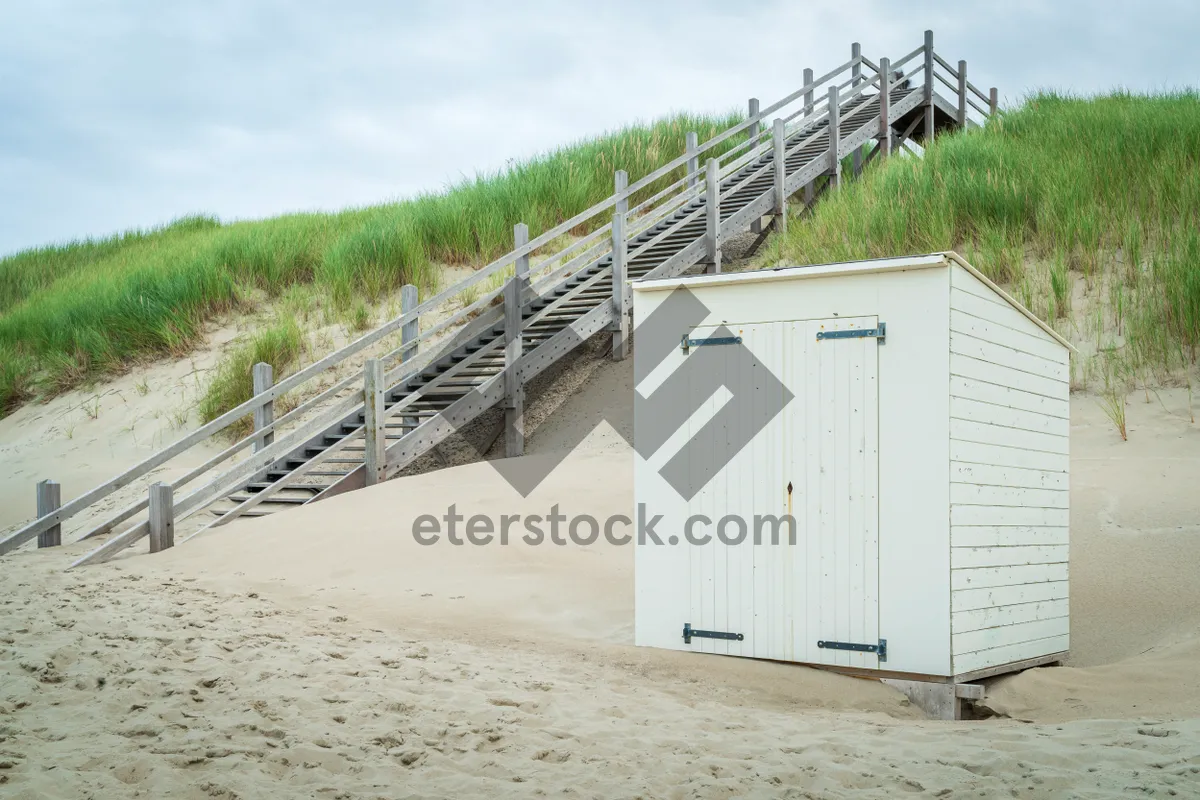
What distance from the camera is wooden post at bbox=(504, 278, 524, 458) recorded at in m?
14.0

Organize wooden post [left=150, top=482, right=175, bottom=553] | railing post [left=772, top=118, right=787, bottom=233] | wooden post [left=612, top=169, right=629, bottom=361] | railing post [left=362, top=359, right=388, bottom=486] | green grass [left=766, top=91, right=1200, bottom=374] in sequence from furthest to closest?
railing post [left=772, top=118, right=787, bottom=233] → wooden post [left=612, top=169, right=629, bottom=361] → green grass [left=766, top=91, right=1200, bottom=374] → railing post [left=362, top=359, right=388, bottom=486] → wooden post [left=150, top=482, right=175, bottom=553]

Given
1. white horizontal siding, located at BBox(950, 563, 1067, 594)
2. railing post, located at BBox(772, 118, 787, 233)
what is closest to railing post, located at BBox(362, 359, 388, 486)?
white horizontal siding, located at BBox(950, 563, 1067, 594)

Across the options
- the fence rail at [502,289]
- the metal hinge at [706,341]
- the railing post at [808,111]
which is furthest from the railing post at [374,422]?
the railing post at [808,111]

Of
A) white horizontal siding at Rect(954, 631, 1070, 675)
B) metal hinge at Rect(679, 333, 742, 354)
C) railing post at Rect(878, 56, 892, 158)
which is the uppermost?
railing post at Rect(878, 56, 892, 158)

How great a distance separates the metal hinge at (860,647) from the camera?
6.30 meters

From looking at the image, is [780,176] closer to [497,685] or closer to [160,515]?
[160,515]

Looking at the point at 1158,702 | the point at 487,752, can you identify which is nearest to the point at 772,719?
the point at 487,752

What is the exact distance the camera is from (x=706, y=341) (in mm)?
6891

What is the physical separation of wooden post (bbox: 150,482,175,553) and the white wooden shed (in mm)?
5773

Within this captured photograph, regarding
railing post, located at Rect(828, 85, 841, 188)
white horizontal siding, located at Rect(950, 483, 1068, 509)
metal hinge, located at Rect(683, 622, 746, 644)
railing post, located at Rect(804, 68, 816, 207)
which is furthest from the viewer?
railing post, located at Rect(804, 68, 816, 207)

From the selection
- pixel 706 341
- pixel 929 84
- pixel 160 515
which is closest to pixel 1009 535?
pixel 706 341

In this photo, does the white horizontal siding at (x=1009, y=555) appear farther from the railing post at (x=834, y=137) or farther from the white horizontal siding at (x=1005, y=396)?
the railing post at (x=834, y=137)

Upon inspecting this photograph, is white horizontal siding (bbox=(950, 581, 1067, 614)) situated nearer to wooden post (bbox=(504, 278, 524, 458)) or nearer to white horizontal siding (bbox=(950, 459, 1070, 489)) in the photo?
white horizontal siding (bbox=(950, 459, 1070, 489))

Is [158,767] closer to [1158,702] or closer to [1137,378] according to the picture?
[1158,702]
